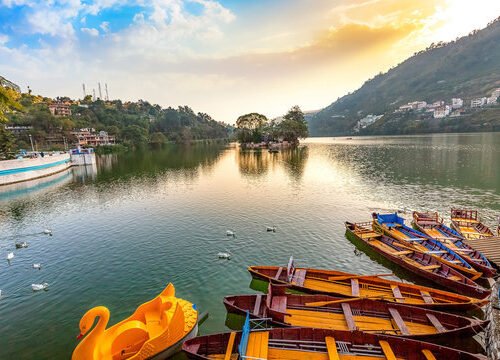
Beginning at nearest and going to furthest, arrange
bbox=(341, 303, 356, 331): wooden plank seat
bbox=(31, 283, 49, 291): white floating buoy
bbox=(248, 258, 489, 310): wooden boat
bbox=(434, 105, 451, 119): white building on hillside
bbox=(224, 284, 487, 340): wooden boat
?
1. bbox=(224, 284, 487, 340): wooden boat
2. bbox=(341, 303, 356, 331): wooden plank seat
3. bbox=(248, 258, 489, 310): wooden boat
4. bbox=(31, 283, 49, 291): white floating buoy
5. bbox=(434, 105, 451, 119): white building on hillside

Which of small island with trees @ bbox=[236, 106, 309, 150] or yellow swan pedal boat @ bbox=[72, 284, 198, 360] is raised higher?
small island with trees @ bbox=[236, 106, 309, 150]

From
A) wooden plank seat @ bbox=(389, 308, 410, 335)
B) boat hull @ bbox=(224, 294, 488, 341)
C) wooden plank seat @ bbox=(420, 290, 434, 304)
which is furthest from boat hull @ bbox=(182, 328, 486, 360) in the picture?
wooden plank seat @ bbox=(420, 290, 434, 304)

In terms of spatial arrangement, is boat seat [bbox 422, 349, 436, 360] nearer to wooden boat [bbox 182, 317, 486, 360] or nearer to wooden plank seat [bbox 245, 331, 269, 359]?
wooden boat [bbox 182, 317, 486, 360]


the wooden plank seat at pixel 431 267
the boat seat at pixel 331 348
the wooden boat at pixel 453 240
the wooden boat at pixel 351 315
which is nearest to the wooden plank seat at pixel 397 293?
the wooden boat at pixel 351 315

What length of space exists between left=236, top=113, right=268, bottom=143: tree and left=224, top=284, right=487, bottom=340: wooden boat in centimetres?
14296

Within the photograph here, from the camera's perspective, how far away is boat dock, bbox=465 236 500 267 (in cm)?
1989

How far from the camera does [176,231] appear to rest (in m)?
29.8

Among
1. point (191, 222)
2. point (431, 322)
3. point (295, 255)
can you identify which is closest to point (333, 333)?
point (431, 322)

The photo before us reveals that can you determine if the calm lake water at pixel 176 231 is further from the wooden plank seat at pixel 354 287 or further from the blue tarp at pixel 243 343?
the wooden plank seat at pixel 354 287

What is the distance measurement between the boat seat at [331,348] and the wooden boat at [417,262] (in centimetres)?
1042

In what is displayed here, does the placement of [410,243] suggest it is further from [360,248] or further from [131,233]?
[131,233]

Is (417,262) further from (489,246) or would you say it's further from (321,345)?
(321,345)

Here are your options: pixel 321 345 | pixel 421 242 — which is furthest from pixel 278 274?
pixel 421 242

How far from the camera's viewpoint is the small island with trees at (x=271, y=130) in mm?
136250
